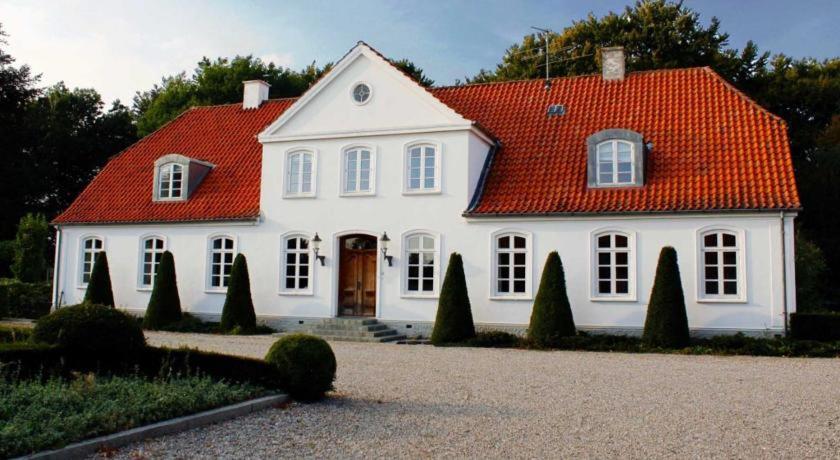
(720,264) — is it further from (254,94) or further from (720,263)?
(254,94)

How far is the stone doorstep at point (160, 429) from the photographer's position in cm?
709

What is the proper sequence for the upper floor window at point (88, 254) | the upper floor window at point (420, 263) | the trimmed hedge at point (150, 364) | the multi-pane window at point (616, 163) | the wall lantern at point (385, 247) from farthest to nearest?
the upper floor window at point (88, 254) → the wall lantern at point (385, 247) → the upper floor window at point (420, 263) → the multi-pane window at point (616, 163) → the trimmed hedge at point (150, 364)

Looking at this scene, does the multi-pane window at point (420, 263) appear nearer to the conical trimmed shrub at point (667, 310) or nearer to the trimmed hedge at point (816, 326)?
the conical trimmed shrub at point (667, 310)

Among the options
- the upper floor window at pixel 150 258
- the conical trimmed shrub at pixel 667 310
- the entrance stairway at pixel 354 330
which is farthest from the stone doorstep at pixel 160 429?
the upper floor window at pixel 150 258

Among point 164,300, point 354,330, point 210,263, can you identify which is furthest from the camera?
point 210,263

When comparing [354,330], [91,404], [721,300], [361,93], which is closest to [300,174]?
[361,93]

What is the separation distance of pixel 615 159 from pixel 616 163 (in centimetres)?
12

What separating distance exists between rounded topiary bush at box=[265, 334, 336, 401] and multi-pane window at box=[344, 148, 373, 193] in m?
12.4

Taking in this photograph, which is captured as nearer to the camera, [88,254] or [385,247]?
[385,247]

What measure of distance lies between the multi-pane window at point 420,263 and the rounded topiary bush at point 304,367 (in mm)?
11190

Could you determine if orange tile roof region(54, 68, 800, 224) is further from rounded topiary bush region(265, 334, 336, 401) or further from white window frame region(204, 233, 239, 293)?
rounded topiary bush region(265, 334, 336, 401)

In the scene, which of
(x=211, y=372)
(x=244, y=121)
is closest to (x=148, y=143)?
(x=244, y=121)

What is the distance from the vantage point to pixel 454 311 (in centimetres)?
1988

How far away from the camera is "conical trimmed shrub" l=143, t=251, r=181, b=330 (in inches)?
914
